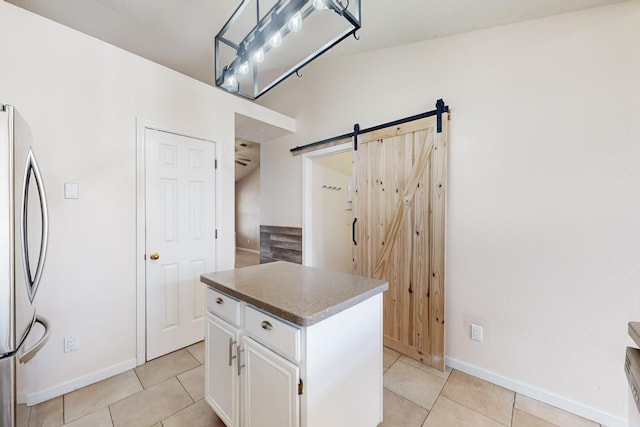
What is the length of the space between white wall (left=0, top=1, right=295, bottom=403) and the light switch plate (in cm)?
3

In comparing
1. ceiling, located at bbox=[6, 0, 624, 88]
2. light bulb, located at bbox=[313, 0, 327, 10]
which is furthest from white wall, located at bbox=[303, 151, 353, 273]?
light bulb, located at bbox=[313, 0, 327, 10]

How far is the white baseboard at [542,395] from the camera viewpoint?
5.04 ft

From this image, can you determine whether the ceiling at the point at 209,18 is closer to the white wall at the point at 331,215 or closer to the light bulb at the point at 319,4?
the light bulb at the point at 319,4

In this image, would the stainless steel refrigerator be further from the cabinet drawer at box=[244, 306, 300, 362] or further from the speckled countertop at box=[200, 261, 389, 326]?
the cabinet drawer at box=[244, 306, 300, 362]

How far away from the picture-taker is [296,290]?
129 cm

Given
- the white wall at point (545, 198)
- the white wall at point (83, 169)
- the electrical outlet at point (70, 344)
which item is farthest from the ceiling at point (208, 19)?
the electrical outlet at point (70, 344)

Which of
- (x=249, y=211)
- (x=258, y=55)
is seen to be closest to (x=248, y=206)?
(x=249, y=211)

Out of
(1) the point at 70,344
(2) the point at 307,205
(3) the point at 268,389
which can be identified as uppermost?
(2) the point at 307,205

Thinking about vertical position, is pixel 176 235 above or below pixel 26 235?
below

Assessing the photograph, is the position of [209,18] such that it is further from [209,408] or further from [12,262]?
[209,408]

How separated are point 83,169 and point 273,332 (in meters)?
1.90

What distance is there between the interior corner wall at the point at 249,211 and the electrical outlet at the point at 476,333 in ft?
21.2

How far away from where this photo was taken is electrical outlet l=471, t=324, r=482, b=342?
1.97 meters

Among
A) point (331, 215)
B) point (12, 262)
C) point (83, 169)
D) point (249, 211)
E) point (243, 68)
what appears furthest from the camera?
point (249, 211)
